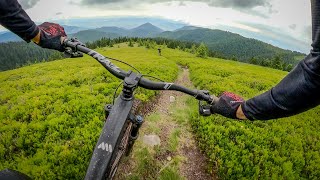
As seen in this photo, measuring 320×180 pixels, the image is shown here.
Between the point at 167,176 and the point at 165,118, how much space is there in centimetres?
413

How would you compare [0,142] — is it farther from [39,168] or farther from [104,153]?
[104,153]

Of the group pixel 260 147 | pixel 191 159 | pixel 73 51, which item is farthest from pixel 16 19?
pixel 260 147

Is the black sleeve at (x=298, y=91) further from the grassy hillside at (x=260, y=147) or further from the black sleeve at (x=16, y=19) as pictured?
the grassy hillside at (x=260, y=147)

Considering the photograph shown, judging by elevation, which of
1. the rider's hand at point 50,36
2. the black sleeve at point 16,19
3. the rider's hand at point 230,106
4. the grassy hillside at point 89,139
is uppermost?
the black sleeve at point 16,19

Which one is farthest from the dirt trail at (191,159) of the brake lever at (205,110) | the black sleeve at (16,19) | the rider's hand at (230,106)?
the black sleeve at (16,19)

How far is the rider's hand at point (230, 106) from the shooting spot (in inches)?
116

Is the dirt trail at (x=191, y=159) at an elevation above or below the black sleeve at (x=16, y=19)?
below

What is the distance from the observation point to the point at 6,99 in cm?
1109

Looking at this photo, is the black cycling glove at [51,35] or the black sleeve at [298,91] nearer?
the black sleeve at [298,91]

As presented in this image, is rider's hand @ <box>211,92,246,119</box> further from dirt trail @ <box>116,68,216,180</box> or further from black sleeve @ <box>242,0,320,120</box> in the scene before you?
dirt trail @ <box>116,68,216,180</box>

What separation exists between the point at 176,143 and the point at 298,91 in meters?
6.46

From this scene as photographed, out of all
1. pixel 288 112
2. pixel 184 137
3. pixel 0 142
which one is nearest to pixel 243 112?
pixel 288 112

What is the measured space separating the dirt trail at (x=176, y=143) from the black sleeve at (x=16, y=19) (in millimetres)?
4379

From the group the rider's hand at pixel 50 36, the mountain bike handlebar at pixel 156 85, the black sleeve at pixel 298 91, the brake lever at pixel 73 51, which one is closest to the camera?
the black sleeve at pixel 298 91
